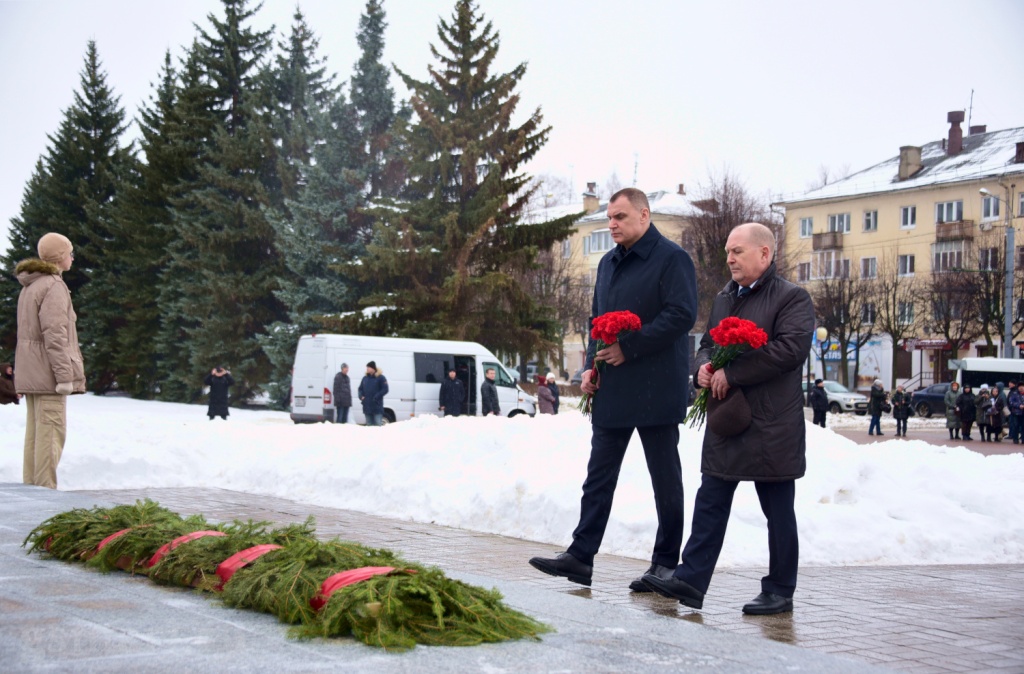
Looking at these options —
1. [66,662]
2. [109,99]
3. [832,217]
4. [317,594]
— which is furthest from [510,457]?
[832,217]

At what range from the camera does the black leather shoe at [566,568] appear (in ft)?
18.3

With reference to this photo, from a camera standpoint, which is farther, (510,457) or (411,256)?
(411,256)

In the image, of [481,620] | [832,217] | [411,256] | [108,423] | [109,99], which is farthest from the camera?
[832,217]

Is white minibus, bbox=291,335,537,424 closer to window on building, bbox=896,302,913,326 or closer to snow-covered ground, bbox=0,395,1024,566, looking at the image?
snow-covered ground, bbox=0,395,1024,566

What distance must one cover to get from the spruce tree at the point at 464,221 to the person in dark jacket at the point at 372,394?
825cm

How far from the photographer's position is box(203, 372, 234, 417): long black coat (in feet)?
85.8

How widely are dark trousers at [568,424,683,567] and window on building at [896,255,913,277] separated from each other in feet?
214

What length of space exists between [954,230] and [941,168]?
512cm

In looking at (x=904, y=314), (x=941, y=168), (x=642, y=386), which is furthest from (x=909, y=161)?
(x=642, y=386)

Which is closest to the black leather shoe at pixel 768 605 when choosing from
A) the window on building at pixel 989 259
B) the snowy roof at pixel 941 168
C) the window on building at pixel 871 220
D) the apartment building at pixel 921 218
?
the window on building at pixel 989 259

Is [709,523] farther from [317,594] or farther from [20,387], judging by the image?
[20,387]

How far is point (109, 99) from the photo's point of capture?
48.4m

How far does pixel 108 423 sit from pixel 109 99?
3929 centimetres

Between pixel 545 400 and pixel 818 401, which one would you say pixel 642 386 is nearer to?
pixel 545 400
